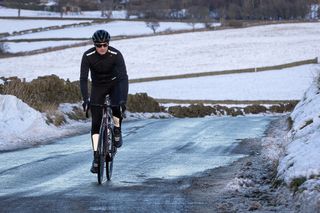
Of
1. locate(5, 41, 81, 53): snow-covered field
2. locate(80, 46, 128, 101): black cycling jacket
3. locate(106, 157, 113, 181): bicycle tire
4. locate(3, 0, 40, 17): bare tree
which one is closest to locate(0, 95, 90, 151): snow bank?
locate(106, 157, 113, 181): bicycle tire

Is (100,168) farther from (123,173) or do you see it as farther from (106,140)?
(123,173)

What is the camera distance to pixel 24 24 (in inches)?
4013

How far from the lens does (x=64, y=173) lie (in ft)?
37.3

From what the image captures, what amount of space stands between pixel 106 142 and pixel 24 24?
93935 mm

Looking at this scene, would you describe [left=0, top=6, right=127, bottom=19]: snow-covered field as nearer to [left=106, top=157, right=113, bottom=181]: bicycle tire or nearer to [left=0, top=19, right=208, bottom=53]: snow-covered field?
[left=0, top=19, right=208, bottom=53]: snow-covered field

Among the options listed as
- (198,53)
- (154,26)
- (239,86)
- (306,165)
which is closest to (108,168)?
(306,165)

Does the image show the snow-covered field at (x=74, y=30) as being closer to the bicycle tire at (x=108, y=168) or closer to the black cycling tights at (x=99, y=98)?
the bicycle tire at (x=108, y=168)

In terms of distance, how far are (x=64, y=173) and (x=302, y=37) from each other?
74.4 m

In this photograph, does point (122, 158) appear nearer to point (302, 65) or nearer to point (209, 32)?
point (302, 65)

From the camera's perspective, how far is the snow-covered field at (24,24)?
97500mm

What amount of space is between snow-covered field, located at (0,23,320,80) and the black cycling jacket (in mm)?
49281

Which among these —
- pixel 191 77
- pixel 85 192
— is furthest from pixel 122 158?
pixel 191 77

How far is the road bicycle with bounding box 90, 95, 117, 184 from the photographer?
Result: 10.4 meters

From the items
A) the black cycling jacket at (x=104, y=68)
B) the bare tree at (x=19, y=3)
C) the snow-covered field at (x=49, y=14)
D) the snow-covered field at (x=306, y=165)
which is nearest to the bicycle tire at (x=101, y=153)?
the black cycling jacket at (x=104, y=68)
